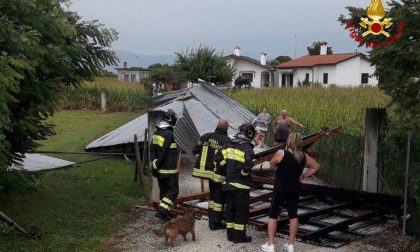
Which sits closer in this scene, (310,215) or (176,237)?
(176,237)

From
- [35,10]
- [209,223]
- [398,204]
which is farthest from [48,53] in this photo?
[398,204]

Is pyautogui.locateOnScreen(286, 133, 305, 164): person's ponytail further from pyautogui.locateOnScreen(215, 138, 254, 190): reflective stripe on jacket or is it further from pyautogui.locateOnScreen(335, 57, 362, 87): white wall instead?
pyautogui.locateOnScreen(335, 57, 362, 87): white wall

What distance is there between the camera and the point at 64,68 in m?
8.45

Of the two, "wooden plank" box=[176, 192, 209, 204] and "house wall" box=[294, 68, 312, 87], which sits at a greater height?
"house wall" box=[294, 68, 312, 87]

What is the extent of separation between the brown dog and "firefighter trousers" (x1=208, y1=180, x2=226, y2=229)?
626 millimetres

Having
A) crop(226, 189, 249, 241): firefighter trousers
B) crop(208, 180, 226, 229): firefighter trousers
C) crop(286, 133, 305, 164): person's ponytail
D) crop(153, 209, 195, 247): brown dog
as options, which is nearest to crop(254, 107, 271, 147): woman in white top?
crop(208, 180, 226, 229): firefighter trousers

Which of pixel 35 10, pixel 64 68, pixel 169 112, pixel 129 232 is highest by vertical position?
pixel 35 10

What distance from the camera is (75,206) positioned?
31.4 ft

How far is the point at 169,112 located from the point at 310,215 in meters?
3.03

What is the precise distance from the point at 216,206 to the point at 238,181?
85 cm

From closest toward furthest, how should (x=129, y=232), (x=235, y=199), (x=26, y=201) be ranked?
(x=235, y=199) < (x=129, y=232) < (x=26, y=201)

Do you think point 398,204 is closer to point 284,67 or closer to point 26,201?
point 26,201

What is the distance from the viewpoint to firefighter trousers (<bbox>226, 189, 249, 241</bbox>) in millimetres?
7445

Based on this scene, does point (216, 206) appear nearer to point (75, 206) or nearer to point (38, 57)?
point (75, 206)
